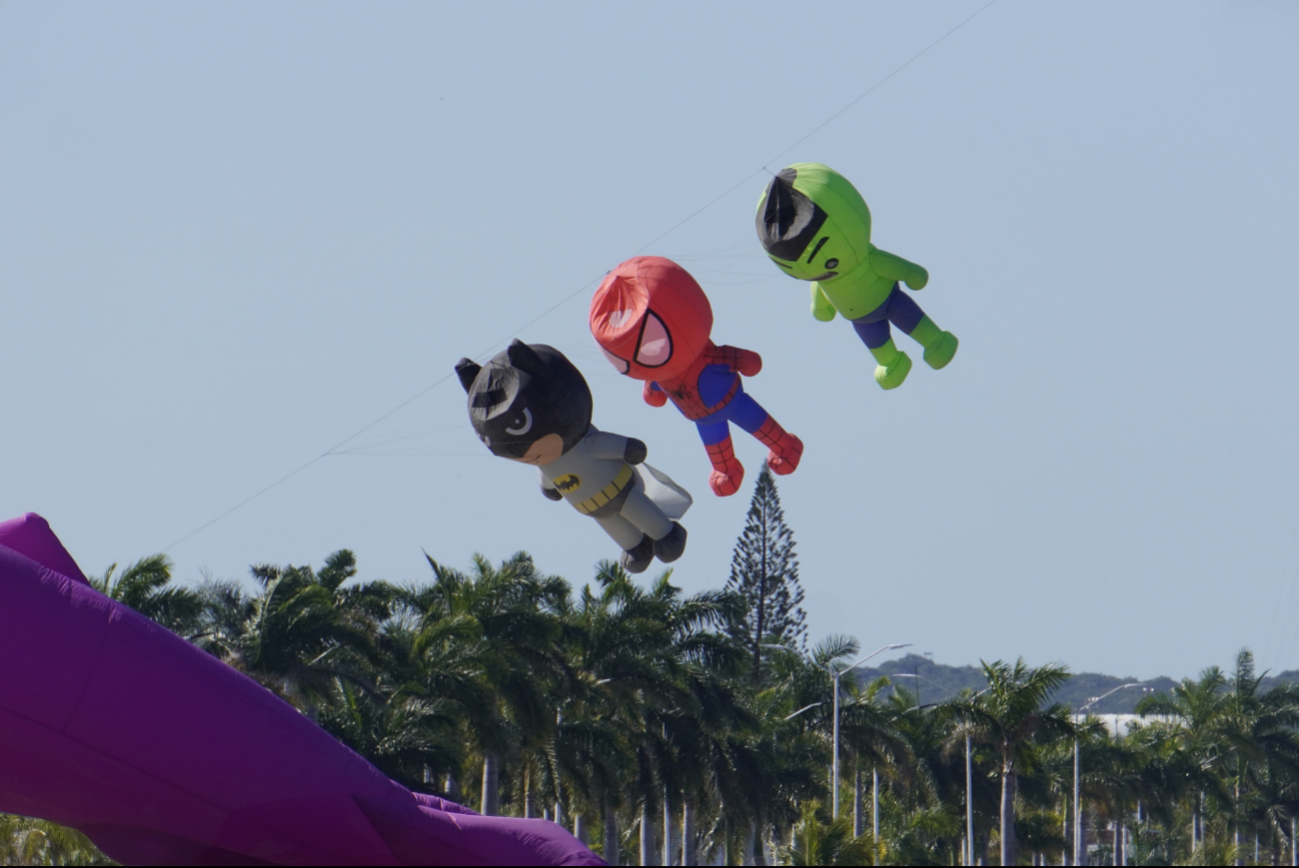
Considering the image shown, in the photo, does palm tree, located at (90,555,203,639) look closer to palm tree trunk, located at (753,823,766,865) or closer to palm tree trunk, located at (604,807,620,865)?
palm tree trunk, located at (604,807,620,865)

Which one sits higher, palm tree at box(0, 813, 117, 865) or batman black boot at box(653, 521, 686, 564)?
batman black boot at box(653, 521, 686, 564)

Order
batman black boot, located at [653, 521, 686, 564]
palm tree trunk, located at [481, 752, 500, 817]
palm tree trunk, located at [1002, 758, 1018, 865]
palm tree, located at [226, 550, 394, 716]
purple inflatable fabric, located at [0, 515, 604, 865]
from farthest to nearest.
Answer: palm tree trunk, located at [1002, 758, 1018, 865], palm tree trunk, located at [481, 752, 500, 817], palm tree, located at [226, 550, 394, 716], batman black boot, located at [653, 521, 686, 564], purple inflatable fabric, located at [0, 515, 604, 865]

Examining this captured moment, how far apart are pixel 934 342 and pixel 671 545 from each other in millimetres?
3759

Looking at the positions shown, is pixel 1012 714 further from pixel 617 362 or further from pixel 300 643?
pixel 617 362

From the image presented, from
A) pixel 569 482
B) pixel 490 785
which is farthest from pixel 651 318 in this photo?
pixel 490 785

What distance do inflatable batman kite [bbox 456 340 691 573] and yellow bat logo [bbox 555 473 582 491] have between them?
0.01m

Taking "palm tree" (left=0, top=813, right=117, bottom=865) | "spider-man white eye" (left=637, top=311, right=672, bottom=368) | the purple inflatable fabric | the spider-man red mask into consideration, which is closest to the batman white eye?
the spider-man red mask

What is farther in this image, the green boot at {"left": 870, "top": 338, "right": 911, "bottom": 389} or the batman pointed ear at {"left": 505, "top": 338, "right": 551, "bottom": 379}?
the green boot at {"left": 870, "top": 338, "right": 911, "bottom": 389}

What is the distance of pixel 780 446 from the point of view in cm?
1883

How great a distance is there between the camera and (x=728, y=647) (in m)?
36.7

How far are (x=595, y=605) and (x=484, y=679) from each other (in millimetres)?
6597

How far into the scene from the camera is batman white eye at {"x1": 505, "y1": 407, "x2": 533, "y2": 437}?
17.2 m

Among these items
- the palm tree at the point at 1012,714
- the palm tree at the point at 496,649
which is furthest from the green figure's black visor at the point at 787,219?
the palm tree at the point at 1012,714

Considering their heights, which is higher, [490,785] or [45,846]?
[490,785]
